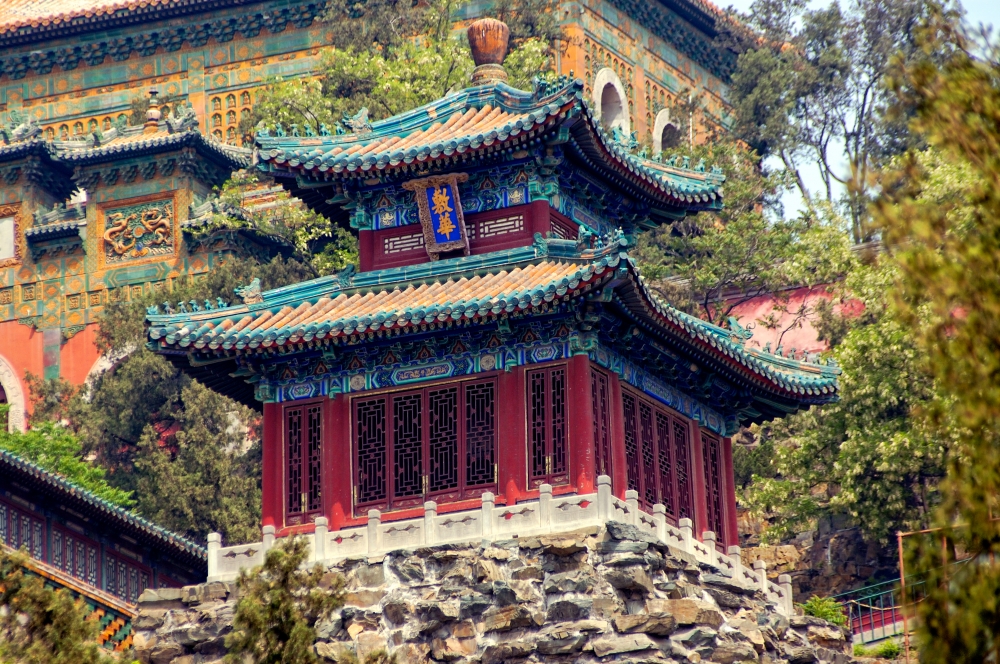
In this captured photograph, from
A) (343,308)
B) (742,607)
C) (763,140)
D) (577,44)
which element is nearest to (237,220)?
(577,44)

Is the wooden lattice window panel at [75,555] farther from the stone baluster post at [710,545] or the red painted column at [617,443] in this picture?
the stone baluster post at [710,545]

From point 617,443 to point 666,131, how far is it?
2615cm

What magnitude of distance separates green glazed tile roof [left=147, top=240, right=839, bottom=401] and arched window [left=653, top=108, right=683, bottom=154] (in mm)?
22216

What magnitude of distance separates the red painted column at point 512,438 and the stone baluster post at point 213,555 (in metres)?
4.01

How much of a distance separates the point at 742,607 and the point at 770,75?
27.4 m

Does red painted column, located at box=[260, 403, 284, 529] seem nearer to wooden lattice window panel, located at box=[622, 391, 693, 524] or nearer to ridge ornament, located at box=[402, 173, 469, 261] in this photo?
ridge ornament, located at box=[402, 173, 469, 261]

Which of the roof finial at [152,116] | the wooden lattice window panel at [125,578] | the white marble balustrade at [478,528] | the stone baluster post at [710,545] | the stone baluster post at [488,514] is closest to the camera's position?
the white marble balustrade at [478,528]

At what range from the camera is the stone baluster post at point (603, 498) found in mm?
27031

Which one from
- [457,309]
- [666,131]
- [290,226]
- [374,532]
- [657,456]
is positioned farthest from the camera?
[666,131]

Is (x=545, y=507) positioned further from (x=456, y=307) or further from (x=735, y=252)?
(x=735, y=252)

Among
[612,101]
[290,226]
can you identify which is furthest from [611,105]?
[290,226]

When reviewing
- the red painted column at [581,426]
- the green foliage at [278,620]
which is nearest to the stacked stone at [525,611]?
the red painted column at [581,426]

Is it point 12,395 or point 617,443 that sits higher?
point 12,395

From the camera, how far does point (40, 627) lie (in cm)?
2000
